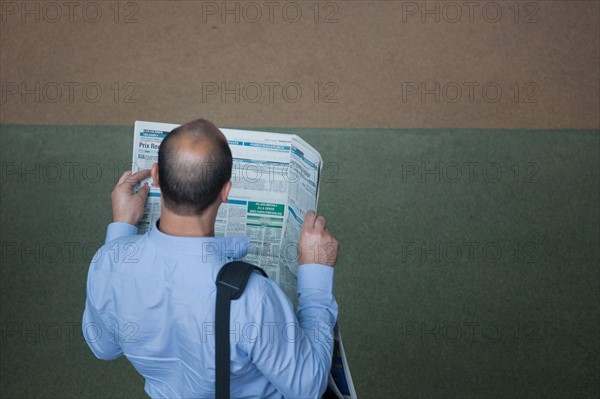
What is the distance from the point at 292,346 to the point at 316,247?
0.24 m

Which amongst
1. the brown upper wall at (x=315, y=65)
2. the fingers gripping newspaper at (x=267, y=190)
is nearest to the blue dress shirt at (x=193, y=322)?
the fingers gripping newspaper at (x=267, y=190)

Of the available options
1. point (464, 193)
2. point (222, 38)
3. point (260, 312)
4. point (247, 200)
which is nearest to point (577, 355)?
point (464, 193)

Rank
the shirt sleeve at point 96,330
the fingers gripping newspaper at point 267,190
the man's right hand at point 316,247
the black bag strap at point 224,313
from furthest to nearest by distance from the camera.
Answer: the fingers gripping newspaper at point 267,190 < the man's right hand at point 316,247 < the shirt sleeve at point 96,330 < the black bag strap at point 224,313

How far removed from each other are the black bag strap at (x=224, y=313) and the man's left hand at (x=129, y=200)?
370 millimetres

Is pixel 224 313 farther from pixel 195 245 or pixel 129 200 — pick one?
pixel 129 200

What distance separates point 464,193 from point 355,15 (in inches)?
34.3

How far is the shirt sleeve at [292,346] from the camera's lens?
93 centimetres

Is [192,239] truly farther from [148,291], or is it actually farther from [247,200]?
[247,200]

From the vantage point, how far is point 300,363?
97 centimetres

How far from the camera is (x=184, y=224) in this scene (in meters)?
0.98

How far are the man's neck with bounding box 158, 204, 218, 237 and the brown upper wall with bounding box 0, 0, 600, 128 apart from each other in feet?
4.69

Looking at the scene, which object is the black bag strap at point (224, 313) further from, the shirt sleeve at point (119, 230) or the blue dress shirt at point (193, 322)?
the shirt sleeve at point (119, 230)

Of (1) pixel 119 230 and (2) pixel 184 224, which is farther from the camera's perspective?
(1) pixel 119 230

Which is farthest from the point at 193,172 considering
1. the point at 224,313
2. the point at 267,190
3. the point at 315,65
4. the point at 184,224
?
the point at 315,65
